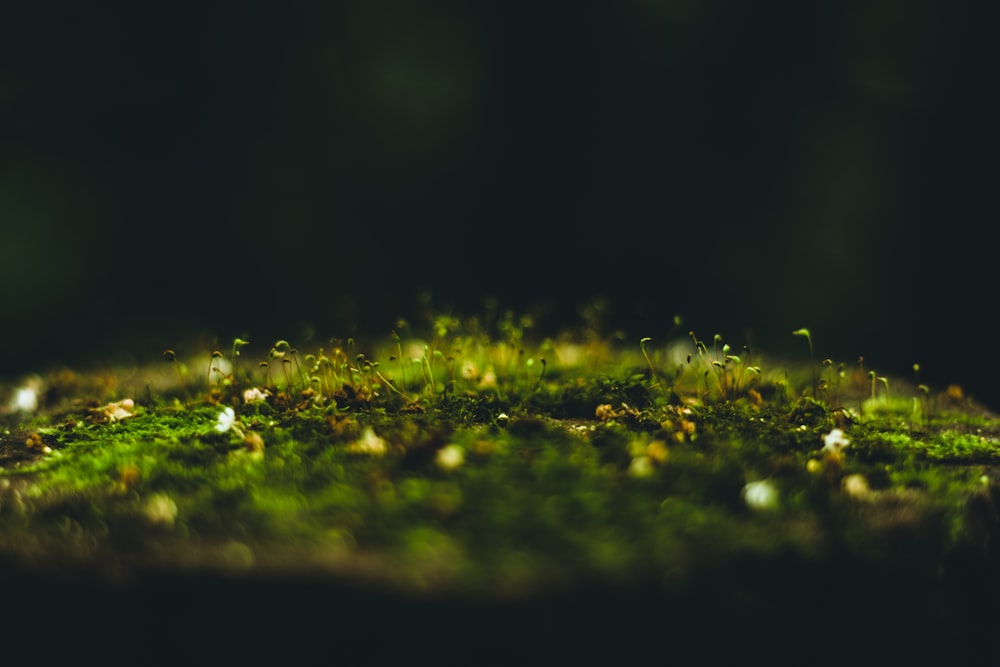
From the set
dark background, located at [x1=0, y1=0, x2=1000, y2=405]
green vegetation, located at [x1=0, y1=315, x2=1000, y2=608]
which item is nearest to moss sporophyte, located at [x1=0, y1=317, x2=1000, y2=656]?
green vegetation, located at [x1=0, y1=315, x2=1000, y2=608]

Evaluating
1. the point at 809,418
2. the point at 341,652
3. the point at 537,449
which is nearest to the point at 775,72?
the point at 809,418

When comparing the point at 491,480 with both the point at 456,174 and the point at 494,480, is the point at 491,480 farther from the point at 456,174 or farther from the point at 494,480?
the point at 456,174

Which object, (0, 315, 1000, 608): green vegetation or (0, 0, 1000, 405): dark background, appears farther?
(0, 0, 1000, 405): dark background

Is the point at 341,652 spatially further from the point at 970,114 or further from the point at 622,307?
the point at 970,114

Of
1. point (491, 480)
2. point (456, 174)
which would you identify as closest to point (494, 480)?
point (491, 480)

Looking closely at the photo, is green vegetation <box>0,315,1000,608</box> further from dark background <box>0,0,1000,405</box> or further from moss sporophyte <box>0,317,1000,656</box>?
dark background <box>0,0,1000,405</box>

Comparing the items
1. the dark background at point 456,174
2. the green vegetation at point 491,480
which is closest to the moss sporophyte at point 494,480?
the green vegetation at point 491,480

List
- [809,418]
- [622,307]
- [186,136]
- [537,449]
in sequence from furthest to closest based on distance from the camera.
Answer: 1. [186,136]
2. [622,307]
3. [809,418]
4. [537,449]

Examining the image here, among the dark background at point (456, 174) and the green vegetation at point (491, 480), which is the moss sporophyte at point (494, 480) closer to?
the green vegetation at point (491, 480)

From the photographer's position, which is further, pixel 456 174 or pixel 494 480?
pixel 456 174
